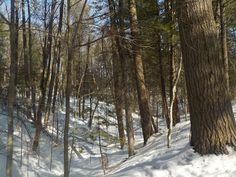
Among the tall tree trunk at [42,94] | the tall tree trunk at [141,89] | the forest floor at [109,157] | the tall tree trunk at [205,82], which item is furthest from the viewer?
the tall tree trunk at [42,94]

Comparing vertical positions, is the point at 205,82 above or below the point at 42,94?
above

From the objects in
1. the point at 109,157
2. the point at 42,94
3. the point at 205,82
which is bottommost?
the point at 109,157

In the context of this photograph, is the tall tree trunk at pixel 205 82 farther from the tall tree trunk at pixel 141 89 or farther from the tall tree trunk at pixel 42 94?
the tall tree trunk at pixel 42 94

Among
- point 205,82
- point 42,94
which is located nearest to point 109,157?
point 42,94

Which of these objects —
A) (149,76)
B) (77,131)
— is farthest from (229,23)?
(77,131)

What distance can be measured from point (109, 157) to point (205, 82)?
9.42 meters

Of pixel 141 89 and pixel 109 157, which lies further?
pixel 109 157

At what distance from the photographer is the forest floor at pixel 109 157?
20.9ft

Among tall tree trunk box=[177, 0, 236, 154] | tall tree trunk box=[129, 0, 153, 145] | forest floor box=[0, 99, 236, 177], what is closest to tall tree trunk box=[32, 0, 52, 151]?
forest floor box=[0, 99, 236, 177]

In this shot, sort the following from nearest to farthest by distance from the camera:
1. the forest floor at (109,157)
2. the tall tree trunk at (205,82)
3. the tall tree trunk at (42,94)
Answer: the forest floor at (109,157) → the tall tree trunk at (205,82) → the tall tree trunk at (42,94)

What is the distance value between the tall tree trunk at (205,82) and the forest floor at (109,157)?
0.93 ft

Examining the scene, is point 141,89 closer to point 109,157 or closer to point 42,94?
point 109,157

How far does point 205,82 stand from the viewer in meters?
6.57

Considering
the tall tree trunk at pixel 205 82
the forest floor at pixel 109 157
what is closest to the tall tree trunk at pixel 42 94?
the forest floor at pixel 109 157
